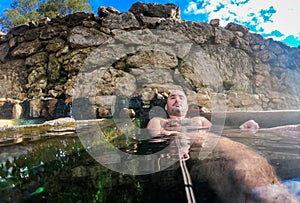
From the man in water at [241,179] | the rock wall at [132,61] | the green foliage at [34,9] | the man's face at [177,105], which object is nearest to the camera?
the man in water at [241,179]

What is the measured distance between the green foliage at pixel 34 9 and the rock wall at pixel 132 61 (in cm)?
551

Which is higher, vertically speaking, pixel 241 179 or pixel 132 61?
pixel 132 61

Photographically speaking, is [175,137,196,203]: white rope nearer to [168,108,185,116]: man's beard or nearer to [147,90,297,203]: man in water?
[147,90,297,203]: man in water

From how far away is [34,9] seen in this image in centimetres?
1367

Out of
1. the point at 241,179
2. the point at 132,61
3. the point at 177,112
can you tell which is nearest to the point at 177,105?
the point at 177,112

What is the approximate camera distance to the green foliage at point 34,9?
13.2m

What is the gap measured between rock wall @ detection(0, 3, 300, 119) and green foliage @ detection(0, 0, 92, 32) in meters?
5.51

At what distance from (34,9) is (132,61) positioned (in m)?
10.6

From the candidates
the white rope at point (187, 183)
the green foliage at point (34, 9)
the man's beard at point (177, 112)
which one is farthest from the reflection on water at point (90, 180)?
the green foliage at point (34, 9)

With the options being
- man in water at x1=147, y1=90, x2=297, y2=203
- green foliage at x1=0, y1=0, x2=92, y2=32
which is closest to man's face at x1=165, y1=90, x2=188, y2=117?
man in water at x1=147, y1=90, x2=297, y2=203

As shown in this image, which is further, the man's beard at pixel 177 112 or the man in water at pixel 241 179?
the man's beard at pixel 177 112

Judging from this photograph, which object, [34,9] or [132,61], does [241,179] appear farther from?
[34,9]

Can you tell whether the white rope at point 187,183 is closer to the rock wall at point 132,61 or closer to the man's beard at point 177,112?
the man's beard at point 177,112

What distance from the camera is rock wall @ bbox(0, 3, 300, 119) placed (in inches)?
316
